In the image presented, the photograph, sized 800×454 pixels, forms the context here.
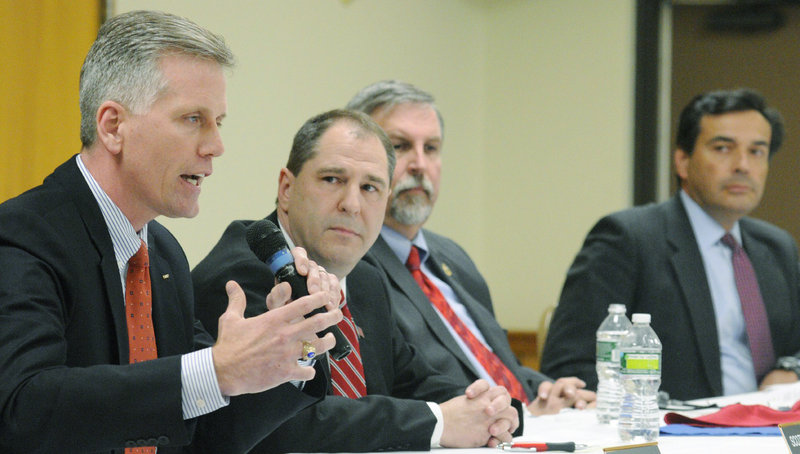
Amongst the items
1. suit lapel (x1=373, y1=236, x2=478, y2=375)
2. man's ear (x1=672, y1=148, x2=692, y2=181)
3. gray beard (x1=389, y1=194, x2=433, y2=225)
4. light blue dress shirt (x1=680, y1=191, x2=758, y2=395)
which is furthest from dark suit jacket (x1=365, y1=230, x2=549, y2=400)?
man's ear (x1=672, y1=148, x2=692, y2=181)

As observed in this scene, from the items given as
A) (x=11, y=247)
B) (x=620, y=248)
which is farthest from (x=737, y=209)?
(x=11, y=247)

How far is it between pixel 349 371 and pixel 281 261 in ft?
2.05

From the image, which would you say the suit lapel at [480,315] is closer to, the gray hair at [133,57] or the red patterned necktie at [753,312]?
the red patterned necktie at [753,312]

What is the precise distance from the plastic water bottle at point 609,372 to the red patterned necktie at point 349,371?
67 cm

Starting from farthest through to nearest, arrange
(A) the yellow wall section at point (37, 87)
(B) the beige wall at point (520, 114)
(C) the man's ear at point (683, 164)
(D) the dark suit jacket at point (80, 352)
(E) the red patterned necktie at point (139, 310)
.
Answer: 1. (B) the beige wall at point (520, 114)
2. (C) the man's ear at point (683, 164)
3. (A) the yellow wall section at point (37, 87)
4. (E) the red patterned necktie at point (139, 310)
5. (D) the dark suit jacket at point (80, 352)

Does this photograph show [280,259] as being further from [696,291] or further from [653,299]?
[696,291]

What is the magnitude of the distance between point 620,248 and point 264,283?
198 centimetres

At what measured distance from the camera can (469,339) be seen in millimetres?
3047

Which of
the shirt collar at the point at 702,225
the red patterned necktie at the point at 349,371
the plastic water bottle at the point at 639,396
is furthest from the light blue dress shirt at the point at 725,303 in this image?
the red patterned necktie at the point at 349,371

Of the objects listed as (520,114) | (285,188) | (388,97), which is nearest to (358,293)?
(285,188)

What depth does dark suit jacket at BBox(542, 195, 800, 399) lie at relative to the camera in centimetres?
354

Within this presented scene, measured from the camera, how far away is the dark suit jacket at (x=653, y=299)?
3.54 meters

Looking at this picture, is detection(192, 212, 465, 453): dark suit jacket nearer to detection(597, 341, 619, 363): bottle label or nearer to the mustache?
detection(597, 341, 619, 363): bottle label

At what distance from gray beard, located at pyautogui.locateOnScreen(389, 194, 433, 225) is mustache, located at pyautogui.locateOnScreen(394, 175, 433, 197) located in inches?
1.4
